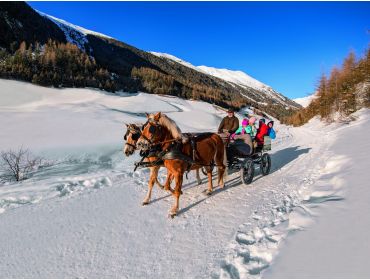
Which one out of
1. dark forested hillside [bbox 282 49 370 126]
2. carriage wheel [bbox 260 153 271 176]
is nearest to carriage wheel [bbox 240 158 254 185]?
carriage wheel [bbox 260 153 271 176]

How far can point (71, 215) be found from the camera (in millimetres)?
5832

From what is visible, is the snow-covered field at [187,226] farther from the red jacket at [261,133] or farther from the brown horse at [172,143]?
the red jacket at [261,133]

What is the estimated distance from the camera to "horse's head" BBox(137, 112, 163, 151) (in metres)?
5.79

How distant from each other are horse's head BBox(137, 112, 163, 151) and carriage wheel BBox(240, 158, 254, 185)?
303cm

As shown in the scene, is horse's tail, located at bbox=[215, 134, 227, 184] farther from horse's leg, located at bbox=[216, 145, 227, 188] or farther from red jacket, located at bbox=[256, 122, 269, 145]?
red jacket, located at bbox=[256, 122, 269, 145]

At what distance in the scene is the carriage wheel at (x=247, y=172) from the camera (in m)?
8.03

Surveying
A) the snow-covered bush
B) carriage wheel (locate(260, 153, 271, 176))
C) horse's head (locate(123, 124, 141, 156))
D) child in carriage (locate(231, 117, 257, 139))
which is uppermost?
child in carriage (locate(231, 117, 257, 139))

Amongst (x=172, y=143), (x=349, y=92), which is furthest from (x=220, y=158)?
(x=349, y=92)

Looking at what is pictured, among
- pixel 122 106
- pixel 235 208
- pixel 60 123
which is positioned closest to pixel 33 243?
pixel 235 208

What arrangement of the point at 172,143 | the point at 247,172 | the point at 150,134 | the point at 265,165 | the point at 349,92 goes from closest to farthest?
the point at 150,134 → the point at 172,143 → the point at 247,172 → the point at 265,165 → the point at 349,92

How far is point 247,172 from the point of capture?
8141 mm

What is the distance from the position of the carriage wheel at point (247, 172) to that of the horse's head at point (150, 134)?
3034mm

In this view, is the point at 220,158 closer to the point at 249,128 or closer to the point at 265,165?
the point at 265,165

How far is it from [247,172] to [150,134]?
3.55 meters
